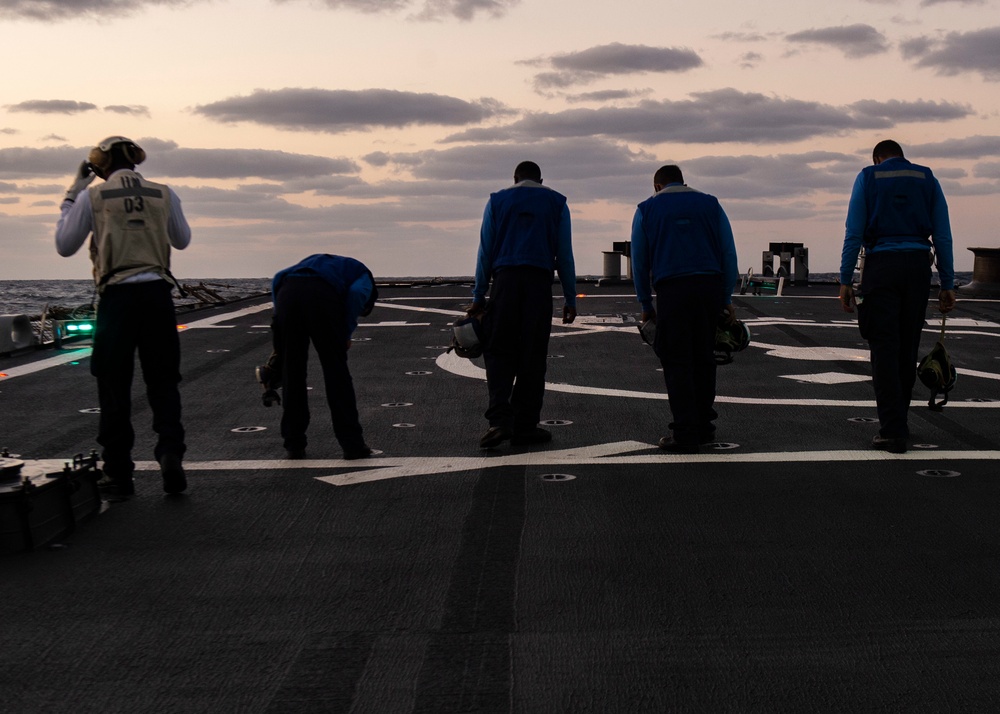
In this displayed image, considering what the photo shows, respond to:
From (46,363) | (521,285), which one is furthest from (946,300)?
(46,363)

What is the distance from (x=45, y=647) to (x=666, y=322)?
4.98 m

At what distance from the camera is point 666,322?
25.4ft

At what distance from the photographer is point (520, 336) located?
Result: 8055 millimetres

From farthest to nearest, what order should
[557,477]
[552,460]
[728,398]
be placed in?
[728,398], [552,460], [557,477]

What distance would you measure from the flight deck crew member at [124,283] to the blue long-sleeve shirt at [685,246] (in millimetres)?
3209

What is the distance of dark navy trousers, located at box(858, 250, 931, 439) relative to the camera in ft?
24.6

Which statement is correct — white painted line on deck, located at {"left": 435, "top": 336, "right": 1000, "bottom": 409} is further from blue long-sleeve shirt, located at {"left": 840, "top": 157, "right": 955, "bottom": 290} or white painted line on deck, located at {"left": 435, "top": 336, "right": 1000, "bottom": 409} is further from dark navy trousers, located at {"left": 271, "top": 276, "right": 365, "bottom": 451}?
dark navy trousers, located at {"left": 271, "top": 276, "right": 365, "bottom": 451}

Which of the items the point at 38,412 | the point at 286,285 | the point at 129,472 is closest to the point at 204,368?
the point at 38,412

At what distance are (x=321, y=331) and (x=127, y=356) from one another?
1.38m

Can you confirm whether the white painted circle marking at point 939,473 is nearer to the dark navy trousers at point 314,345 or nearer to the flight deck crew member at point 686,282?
the flight deck crew member at point 686,282

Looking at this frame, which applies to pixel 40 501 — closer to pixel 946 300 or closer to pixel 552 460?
pixel 552 460

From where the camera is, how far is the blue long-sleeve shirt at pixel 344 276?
7.43 m

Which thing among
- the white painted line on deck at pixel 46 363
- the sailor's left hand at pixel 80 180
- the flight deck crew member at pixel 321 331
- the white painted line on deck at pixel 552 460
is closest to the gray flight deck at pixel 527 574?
the white painted line on deck at pixel 552 460

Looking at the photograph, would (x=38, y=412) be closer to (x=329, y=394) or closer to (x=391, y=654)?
(x=329, y=394)
